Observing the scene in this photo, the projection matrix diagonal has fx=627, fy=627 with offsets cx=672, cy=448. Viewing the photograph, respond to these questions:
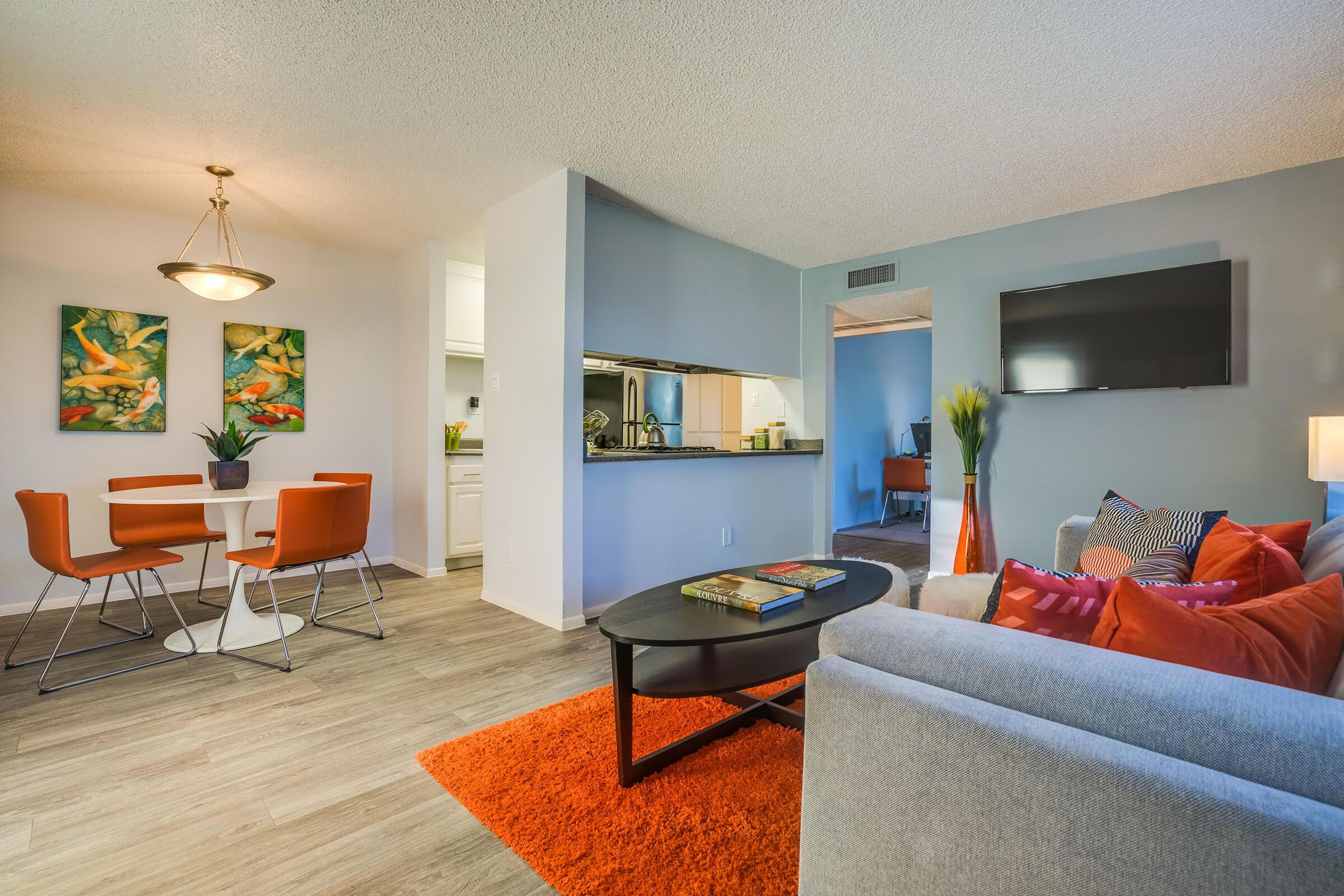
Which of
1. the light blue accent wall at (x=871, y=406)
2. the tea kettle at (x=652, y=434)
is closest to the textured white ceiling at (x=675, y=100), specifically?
the tea kettle at (x=652, y=434)

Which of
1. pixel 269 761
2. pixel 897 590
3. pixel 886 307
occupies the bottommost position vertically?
pixel 269 761

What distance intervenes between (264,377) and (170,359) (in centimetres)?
53

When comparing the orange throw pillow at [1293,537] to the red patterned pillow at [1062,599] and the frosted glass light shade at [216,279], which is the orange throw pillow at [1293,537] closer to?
the red patterned pillow at [1062,599]

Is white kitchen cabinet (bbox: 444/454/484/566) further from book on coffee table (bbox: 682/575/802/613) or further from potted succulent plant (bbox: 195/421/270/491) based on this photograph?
book on coffee table (bbox: 682/575/802/613)

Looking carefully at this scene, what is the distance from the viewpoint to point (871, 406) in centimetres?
784

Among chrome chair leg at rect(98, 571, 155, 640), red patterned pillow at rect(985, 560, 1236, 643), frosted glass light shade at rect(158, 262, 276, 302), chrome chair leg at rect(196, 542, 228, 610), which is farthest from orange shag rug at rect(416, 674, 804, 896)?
frosted glass light shade at rect(158, 262, 276, 302)

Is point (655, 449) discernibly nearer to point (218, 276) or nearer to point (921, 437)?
point (218, 276)

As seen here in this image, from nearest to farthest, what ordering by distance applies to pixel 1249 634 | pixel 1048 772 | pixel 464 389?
1. pixel 1048 772
2. pixel 1249 634
3. pixel 464 389

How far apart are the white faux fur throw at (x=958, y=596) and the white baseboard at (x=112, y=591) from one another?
3.70 metres

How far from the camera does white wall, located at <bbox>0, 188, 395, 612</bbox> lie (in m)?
3.62

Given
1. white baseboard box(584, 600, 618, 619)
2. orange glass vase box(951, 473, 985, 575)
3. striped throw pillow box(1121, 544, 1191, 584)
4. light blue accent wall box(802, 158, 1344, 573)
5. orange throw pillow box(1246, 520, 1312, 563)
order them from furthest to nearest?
1. orange glass vase box(951, 473, 985, 575)
2. white baseboard box(584, 600, 618, 619)
3. light blue accent wall box(802, 158, 1344, 573)
4. orange throw pillow box(1246, 520, 1312, 563)
5. striped throw pillow box(1121, 544, 1191, 584)

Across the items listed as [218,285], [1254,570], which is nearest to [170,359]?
[218,285]

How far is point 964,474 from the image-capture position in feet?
14.0

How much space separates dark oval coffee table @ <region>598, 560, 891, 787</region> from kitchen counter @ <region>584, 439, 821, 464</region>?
1314 millimetres
